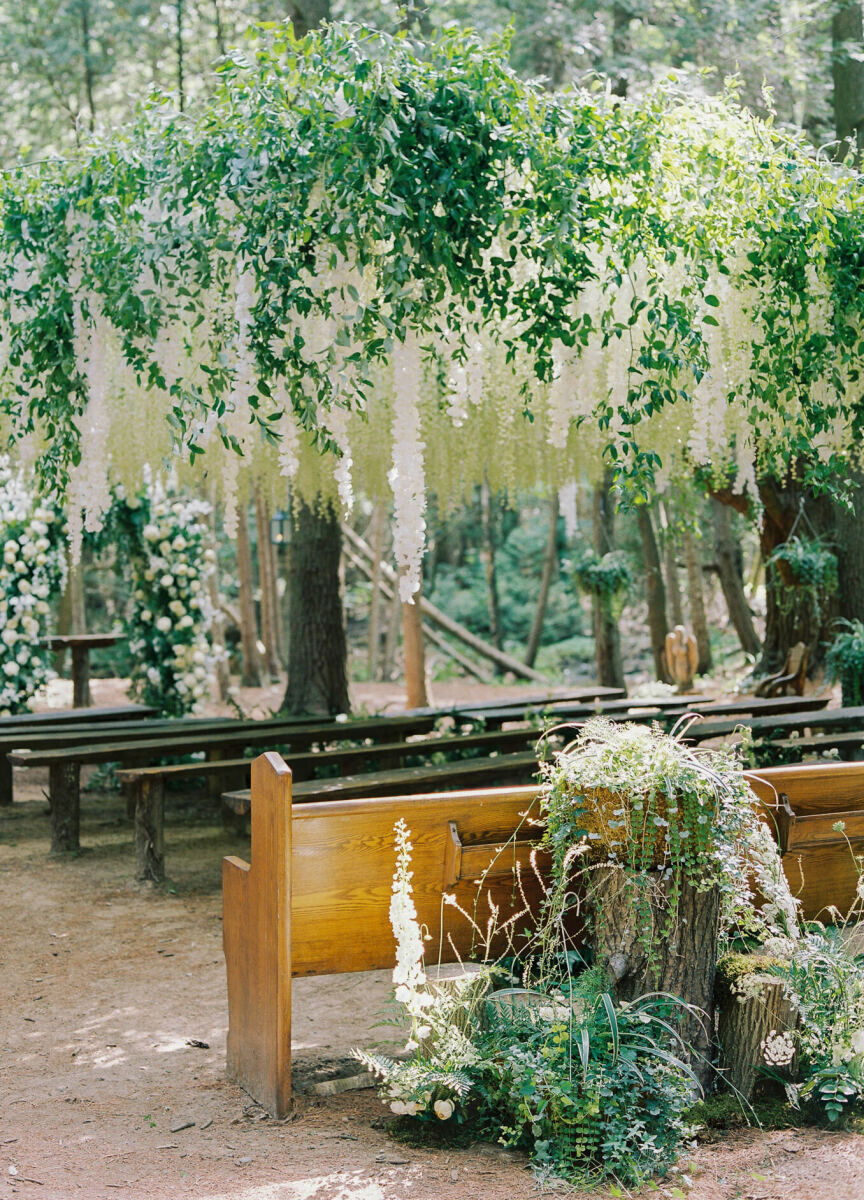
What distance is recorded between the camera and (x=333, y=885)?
10.3 ft

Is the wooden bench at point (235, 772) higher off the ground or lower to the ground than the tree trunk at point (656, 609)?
lower

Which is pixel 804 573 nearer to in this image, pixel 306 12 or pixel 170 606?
pixel 170 606

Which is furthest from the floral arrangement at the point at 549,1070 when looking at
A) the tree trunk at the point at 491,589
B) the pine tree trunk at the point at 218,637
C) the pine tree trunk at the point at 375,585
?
the tree trunk at the point at 491,589

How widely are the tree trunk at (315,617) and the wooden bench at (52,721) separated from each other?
116 centimetres

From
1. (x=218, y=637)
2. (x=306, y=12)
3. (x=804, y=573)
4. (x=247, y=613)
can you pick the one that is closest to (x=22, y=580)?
(x=306, y=12)

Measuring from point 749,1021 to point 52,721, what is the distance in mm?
6171

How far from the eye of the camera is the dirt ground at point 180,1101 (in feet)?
8.41

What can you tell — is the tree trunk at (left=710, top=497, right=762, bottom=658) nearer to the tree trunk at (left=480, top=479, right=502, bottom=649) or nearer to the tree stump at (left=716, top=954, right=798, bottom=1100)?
the tree trunk at (left=480, top=479, right=502, bottom=649)

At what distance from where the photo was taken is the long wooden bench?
20.1 feet

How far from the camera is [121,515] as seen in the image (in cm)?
857

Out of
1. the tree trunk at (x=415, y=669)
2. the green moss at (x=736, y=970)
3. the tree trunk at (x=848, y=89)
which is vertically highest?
the tree trunk at (x=848, y=89)

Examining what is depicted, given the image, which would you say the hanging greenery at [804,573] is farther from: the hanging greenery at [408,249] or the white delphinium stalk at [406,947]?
the white delphinium stalk at [406,947]

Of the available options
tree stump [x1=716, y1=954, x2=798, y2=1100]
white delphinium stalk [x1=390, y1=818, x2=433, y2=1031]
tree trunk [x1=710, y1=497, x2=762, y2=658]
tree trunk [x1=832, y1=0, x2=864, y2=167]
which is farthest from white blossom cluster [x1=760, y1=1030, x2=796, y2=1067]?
tree trunk [x1=710, y1=497, x2=762, y2=658]

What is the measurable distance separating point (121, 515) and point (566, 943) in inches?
245
